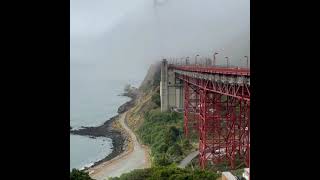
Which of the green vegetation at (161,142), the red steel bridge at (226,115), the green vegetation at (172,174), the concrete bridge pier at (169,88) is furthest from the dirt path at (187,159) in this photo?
the concrete bridge pier at (169,88)

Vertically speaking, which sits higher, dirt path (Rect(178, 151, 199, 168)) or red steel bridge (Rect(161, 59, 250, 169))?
red steel bridge (Rect(161, 59, 250, 169))

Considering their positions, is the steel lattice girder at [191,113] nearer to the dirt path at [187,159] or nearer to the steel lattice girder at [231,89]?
the dirt path at [187,159]

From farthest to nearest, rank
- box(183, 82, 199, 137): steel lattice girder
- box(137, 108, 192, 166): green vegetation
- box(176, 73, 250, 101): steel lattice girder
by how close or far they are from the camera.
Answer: box(183, 82, 199, 137): steel lattice girder, box(137, 108, 192, 166): green vegetation, box(176, 73, 250, 101): steel lattice girder

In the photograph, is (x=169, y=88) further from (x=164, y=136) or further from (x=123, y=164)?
(x=123, y=164)

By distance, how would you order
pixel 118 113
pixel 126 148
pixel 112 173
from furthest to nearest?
pixel 118 113, pixel 126 148, pixel 112 173

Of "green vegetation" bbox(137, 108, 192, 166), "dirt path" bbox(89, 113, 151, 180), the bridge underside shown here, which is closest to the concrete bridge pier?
"green vegetation" bbox(137, 108, 192, 166)

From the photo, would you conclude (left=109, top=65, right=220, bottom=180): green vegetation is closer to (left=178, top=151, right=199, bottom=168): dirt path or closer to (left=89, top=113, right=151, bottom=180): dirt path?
(left=178, top=151, right=199, bottom=168): dirt path
